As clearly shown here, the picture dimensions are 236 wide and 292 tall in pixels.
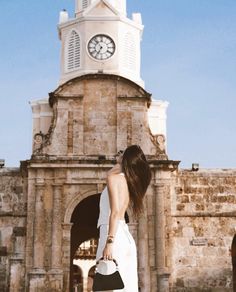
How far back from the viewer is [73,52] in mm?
27453

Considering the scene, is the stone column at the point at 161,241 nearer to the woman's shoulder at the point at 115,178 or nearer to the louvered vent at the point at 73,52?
the louvered vent at the point at 73,52

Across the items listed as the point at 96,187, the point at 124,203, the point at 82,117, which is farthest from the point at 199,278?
the point at 124,203

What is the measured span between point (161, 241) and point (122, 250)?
1611 centimetres

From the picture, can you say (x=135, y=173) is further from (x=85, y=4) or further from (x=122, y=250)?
(x=85, y=4)

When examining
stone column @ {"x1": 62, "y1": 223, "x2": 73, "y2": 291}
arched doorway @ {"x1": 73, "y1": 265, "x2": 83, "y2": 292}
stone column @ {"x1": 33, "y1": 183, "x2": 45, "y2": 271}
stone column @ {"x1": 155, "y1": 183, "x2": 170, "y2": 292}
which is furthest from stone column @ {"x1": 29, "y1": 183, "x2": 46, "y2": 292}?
arched doorway @ {"x1": 73, "y1": 265, "x2": 83, "y2": 292}

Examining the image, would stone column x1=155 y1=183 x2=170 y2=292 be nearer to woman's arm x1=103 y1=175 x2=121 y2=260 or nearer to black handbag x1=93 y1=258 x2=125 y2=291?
woman's arm x1=103 y1=175 x2=121 y2=260

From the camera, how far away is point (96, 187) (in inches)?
912

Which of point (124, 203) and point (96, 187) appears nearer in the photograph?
point (124, 203)

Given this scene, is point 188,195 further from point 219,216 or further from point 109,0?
point 109,0

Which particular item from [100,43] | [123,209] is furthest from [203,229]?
[123,209]

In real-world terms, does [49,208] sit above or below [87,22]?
below

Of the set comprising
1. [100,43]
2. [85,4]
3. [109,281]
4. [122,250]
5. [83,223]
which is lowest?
[109,281]

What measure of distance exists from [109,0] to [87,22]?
72.8 inches

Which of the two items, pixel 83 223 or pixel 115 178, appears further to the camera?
pixel 83 223
